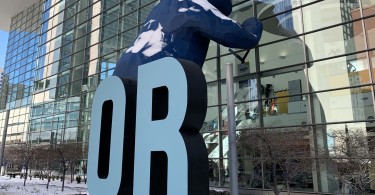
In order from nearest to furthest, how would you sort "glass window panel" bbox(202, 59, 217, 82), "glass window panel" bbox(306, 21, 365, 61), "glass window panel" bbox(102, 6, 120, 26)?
"glass window panel" bbox(306, 21, 365, 61), "glass window panel" bbox(202, 59, 217, 82), "glass window panel" bbox(102, 6, 120, 26)

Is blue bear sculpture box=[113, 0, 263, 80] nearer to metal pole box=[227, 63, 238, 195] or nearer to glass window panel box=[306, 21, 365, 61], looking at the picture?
metal pole box=[227, 63, 238, 195]

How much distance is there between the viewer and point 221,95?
17.4 meters

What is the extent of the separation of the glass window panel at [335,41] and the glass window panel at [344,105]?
1644 mm

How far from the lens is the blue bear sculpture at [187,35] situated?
10.4 m

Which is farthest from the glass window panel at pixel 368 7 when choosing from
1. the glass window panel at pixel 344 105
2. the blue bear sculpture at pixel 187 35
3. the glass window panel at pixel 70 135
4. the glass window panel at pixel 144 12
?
the glass window panel at pixel 70 135

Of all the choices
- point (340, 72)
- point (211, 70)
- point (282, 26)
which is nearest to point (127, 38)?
point (211, 70)

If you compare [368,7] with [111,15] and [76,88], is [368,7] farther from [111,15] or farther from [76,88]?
[76,88]

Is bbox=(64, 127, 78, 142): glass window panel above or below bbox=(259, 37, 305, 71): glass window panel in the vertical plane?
below

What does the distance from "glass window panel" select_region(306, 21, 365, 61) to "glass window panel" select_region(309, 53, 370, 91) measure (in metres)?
0.32

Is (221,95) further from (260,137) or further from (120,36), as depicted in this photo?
(120,36)

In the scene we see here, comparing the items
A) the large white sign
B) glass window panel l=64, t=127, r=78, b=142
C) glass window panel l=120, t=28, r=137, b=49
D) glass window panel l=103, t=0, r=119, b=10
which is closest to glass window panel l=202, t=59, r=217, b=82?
glass window panel l=120, t=28, r=137, b=49

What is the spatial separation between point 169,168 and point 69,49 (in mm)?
27112

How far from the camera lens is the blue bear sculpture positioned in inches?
408

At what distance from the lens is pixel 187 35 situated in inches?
419
